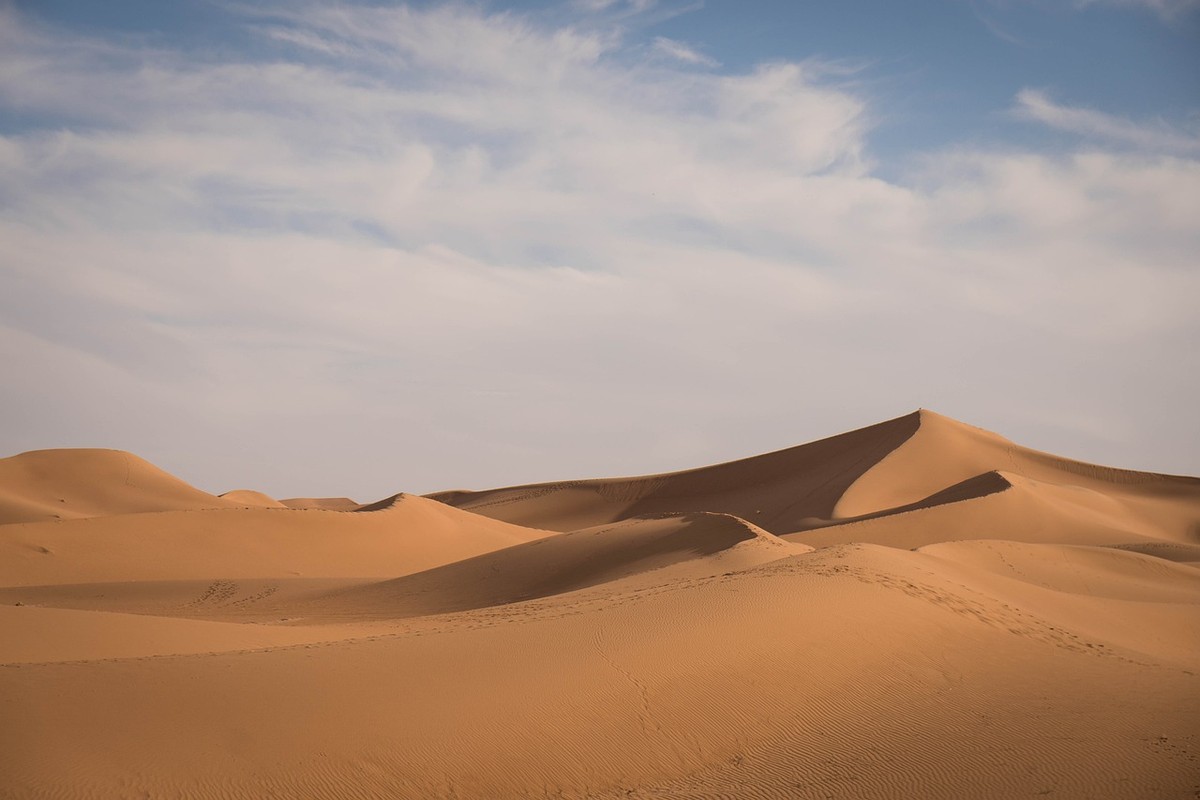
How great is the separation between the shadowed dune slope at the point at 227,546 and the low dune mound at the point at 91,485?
8893 millimetres

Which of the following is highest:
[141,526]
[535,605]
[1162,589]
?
Answer: [141,526]

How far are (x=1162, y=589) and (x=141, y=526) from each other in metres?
26.8

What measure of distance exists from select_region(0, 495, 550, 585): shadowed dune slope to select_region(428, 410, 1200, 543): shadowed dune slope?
1296 cm

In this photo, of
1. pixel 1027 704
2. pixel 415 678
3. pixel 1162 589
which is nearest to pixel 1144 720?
pixel 1027 704

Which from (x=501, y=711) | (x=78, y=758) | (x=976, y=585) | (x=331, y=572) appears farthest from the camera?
(x=331, y=572)

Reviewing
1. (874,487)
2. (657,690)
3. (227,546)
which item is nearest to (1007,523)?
(874,487)

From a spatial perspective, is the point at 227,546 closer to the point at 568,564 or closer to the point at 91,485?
the point at 568,564

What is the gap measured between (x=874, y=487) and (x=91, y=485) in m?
32.1

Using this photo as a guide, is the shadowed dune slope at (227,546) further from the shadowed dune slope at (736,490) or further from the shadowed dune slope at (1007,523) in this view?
the shadowed dune slope at (736,490)

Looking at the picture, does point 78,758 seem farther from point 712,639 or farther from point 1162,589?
point 1162,589

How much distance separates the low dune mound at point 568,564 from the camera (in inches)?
810

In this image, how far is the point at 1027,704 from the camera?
9.88 meters

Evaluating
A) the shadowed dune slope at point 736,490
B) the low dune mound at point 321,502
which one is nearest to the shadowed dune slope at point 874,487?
the shadowed dune slope at point 736,490

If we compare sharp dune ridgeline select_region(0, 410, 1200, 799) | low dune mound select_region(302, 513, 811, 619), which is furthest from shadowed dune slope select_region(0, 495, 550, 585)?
low dune mound select_region(302, 513, 811, 619)
